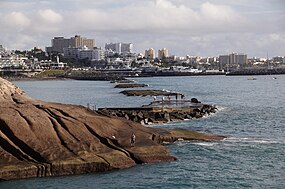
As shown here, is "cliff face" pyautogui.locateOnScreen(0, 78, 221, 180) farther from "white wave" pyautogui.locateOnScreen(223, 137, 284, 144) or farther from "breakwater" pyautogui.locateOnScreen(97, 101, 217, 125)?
Answer: "breakwater" pyautogui.locateOnScreen(97, 101, 217, 125)

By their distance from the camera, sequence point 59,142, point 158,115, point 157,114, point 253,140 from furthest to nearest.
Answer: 1. point 157,114
2. point 158,115
3. point 253,140
4. point 59,142

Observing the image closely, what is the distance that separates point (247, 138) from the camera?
129 feet

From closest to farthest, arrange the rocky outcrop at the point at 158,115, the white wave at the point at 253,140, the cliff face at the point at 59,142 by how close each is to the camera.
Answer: the cliff face at the point at 59,142 → the white wave at the point at 253,140 → the rocky outcrop at the point at 158,115

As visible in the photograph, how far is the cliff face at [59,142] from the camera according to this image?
25969 mm

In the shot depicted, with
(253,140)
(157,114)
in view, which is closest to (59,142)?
(253,140)

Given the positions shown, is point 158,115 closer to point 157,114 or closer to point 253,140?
point 157,114

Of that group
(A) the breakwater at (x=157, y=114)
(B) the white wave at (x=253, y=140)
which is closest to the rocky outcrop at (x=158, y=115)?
(A) the breakwater at (x=157, y=114)

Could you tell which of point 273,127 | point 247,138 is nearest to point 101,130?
point 247,138

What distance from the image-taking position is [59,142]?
2756 centimetres

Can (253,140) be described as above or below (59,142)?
below

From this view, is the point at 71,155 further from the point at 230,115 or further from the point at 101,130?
the point at 230,115

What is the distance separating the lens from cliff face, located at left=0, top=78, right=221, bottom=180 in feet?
85.2

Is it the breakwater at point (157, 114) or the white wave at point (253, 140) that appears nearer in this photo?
the white wave at point (253, 140)

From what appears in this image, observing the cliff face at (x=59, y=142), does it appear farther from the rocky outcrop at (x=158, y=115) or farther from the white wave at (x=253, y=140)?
the rocky outcrop at (x=158, y=115)
